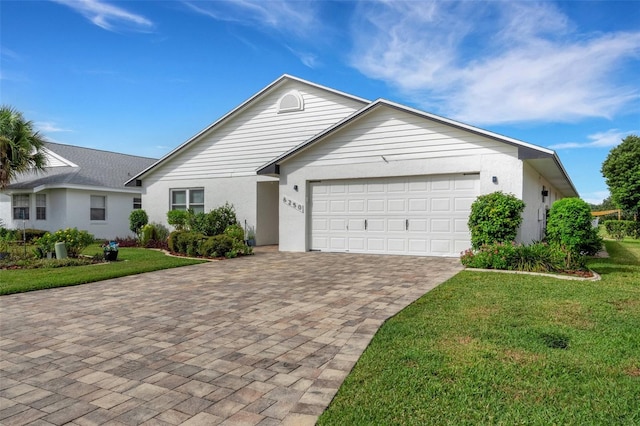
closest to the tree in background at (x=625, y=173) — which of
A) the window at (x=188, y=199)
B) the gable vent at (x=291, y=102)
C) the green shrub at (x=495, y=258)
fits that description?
the green shrub at (x=495, y=258)

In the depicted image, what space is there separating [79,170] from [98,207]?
2.35 metres

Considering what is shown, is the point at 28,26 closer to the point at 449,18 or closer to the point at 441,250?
the point at 449,18

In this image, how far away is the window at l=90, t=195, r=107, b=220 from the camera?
21.7 meters

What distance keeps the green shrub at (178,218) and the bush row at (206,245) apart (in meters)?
2.92

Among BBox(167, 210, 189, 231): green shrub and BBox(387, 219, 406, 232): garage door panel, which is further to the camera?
BBox(167, 210, 189, 231): green shrub

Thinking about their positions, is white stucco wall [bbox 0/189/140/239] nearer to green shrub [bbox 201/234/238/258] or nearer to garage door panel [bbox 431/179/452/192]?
green shrub [bbox 201/234/238/258]

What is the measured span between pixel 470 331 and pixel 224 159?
1468 centimetres

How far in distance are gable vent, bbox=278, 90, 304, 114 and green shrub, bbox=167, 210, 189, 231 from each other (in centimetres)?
627

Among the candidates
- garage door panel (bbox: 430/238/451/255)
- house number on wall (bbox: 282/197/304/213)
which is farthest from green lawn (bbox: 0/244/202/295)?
garage door panel (bbox: 430/238/451/255)

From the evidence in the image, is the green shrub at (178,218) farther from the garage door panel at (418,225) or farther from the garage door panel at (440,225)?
the garage door panel at (440,225)

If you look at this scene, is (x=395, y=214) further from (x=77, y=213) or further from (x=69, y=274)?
(x=77, y=213)

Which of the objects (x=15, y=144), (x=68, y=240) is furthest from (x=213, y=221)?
(x=15, y=144)

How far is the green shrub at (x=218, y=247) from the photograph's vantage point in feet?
42.5

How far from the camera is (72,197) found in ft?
68.3
